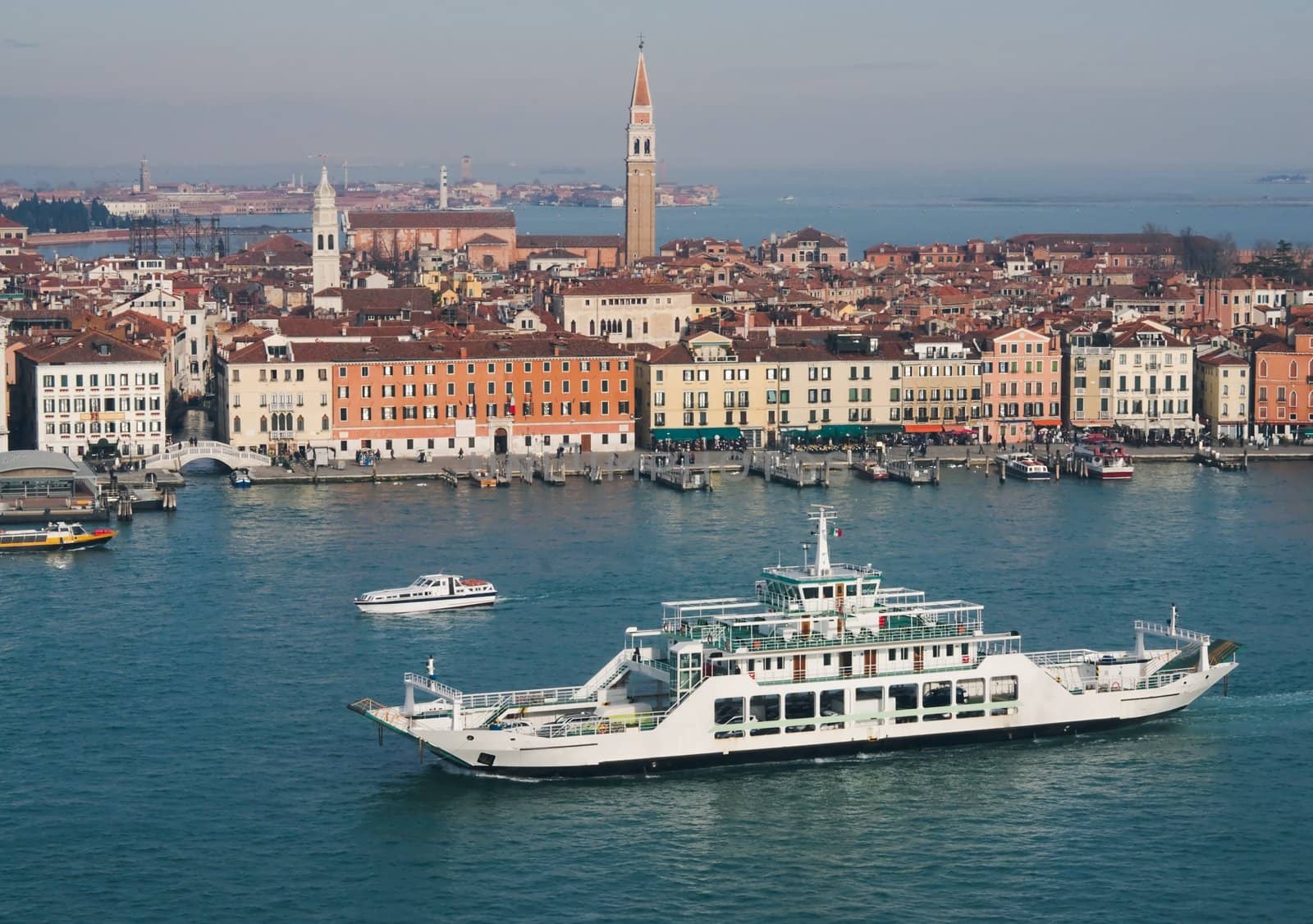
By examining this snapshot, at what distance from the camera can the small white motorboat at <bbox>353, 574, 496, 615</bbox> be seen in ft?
104

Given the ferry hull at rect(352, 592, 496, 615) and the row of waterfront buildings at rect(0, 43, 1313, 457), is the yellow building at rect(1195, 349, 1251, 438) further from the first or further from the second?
the ferry hull at rect(352, 592, 496, 615)

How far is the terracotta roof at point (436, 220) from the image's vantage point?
11519 cm

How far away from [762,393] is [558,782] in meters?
29.2

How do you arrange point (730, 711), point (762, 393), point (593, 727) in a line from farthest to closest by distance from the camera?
point (762, 393) → point (730, 711) → point (593, 727)

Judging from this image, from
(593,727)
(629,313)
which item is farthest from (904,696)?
(629,313)

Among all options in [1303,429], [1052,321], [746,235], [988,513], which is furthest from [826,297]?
[746,235]

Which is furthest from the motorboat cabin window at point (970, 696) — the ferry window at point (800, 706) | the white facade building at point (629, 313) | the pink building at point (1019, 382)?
the white facade building at point (629, 313)

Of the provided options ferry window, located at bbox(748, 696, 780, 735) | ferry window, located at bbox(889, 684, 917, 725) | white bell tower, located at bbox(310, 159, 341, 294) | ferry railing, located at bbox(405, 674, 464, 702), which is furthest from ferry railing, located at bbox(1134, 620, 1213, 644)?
white bell tower, located at bbox(310, 159, 341, 294)

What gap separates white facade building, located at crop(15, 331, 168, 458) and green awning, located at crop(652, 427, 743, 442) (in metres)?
10.9

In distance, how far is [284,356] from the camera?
Answer: 49.2 meters

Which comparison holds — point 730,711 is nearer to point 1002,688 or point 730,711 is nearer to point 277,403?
point 1002,688

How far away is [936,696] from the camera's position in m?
24.6

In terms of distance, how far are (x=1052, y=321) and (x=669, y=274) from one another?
24440mm

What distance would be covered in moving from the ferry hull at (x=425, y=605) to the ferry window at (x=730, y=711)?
8.91 m
